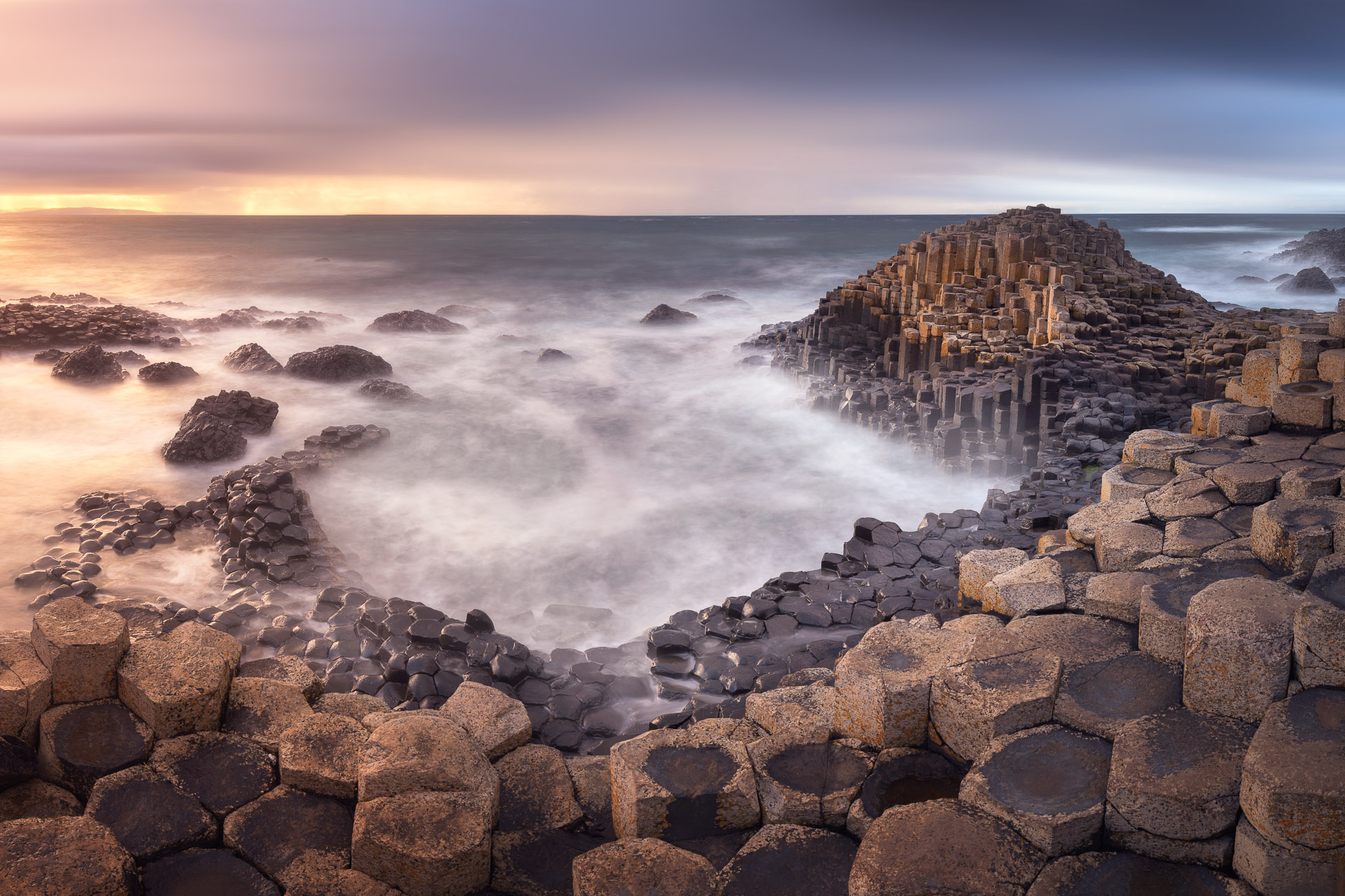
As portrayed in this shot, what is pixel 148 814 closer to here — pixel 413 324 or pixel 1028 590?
pixel 1028 590

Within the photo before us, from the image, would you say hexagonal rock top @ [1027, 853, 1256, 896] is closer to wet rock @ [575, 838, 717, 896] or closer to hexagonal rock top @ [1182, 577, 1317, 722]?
hexagonal rock top @ [1182, 577, 1317, 722]

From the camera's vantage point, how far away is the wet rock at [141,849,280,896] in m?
2.94

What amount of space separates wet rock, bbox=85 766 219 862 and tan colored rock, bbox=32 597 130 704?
458 millimetres

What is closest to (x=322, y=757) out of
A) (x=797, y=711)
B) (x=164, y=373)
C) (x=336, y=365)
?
(x=797, y=711)

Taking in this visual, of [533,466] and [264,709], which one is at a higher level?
[264,709]

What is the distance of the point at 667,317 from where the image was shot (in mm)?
26562

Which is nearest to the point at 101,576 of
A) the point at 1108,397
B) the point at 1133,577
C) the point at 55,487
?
the point at 55,487

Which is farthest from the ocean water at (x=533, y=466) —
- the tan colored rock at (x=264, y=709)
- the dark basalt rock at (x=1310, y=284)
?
the tan colored rock at (x=264, y=709)

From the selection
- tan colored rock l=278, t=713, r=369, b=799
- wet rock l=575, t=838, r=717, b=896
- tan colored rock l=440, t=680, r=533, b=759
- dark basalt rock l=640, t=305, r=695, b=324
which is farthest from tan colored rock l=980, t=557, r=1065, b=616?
dark basalt rock l=640, t=305, r=695, b=324

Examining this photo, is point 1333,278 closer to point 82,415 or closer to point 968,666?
point 968,666

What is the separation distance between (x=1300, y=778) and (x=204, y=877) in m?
3.82

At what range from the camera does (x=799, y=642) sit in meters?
6.31

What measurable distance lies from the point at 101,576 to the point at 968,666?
26.6 ft

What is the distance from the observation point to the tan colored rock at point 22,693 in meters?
3.31
